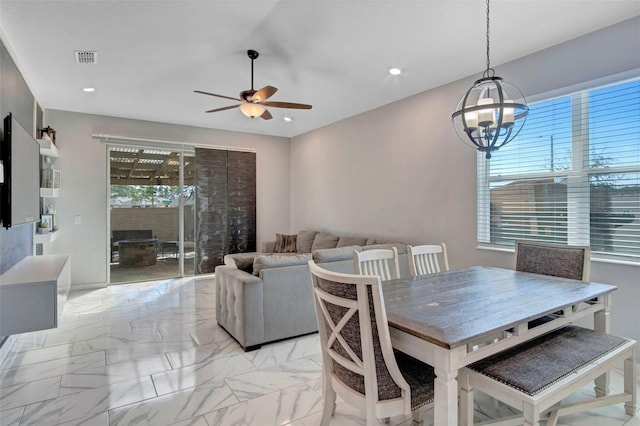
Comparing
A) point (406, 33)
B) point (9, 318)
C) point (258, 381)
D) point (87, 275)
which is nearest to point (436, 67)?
point (406, 33)

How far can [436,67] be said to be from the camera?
12.0 ft

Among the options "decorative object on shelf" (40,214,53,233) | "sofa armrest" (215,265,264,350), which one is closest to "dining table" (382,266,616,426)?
"sofa armrest" (215,265,264,350)

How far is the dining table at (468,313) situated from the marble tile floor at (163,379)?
2.39ft

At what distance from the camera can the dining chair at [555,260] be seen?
101 inches

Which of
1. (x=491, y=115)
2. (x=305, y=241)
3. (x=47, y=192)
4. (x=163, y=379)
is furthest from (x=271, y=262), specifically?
(x=47, y=192)

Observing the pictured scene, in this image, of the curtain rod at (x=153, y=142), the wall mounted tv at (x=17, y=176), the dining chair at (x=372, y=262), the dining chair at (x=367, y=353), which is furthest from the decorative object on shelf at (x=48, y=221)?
the dining chair at (x=367, y=353)

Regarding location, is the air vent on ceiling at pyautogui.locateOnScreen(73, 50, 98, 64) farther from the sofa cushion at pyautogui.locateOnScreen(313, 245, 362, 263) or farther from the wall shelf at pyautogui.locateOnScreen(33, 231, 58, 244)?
A: the sofa cushion at pyautogui.locateOnScreen(313, 245, 362, 263)

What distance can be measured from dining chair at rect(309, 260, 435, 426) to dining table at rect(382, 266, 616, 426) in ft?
0.46

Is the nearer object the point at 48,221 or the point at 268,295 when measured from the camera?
the point at 268,295

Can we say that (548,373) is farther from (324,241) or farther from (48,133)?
(48,133)

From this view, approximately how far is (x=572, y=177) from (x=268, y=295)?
9.84 feet

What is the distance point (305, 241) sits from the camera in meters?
6.29

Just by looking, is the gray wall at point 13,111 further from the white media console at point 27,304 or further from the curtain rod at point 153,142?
the curtain rod at point 153,142

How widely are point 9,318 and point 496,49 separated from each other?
15.1 feet
